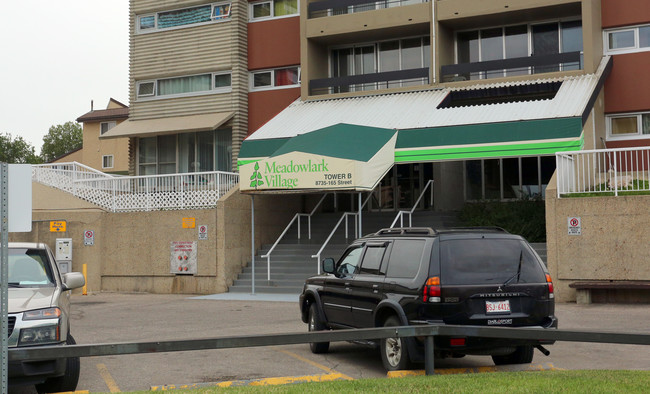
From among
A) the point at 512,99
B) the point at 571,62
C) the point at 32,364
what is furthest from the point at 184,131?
the point at 32,364

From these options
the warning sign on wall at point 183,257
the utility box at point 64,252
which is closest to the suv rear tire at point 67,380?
the warning sign on wall at point 183,257

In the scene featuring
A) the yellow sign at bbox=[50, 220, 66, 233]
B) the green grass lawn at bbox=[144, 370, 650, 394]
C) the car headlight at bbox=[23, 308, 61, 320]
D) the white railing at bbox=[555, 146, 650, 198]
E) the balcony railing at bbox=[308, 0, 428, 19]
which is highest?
the balcony railing at bbox=[308, 0, 428, 19]

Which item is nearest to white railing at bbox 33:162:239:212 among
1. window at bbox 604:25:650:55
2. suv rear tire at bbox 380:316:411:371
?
window at bbox 604:25:650:55

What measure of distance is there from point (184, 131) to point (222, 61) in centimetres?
293

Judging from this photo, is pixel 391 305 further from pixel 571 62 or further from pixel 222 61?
pixel 222 61

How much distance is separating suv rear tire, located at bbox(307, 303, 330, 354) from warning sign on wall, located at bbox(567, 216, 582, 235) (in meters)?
8.36

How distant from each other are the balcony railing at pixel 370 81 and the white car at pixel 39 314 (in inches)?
702

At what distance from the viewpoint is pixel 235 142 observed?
29062mm

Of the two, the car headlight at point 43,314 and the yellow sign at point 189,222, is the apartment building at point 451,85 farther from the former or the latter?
the car headlight at point 43,314

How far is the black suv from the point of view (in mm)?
8828

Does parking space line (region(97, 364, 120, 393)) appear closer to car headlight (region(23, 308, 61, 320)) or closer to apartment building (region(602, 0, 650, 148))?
car headlight (region(23, 308, 61, 320))

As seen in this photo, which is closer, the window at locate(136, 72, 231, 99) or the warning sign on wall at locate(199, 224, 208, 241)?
the warning sign on wall at locate(199, 224, 208, 241)

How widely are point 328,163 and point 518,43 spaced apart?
31.1 ft

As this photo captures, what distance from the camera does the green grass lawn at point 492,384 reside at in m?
7.20
